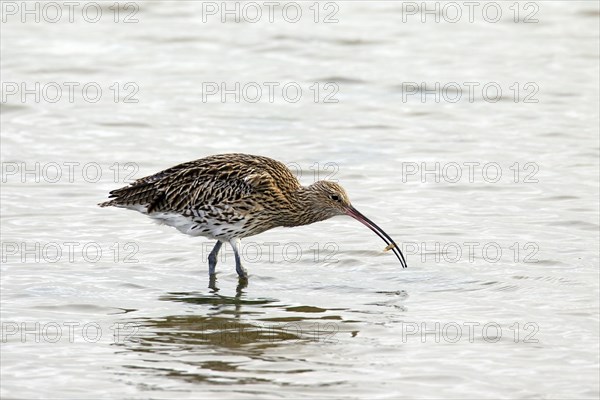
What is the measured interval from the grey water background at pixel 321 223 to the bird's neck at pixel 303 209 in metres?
0.35

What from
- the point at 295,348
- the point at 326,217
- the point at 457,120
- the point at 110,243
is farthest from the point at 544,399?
the point at 457,120

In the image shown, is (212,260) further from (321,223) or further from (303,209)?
(321,223)

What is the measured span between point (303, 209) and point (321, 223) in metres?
1.44

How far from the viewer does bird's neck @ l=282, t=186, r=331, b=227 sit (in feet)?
41.9

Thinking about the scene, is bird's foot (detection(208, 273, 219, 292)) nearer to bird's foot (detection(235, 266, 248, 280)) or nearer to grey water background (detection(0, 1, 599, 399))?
grey water background (detection(0, 1, 599, 399))

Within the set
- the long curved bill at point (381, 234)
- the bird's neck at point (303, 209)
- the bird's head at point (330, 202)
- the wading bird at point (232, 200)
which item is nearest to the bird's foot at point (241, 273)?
the wading bird at point (232, 200)

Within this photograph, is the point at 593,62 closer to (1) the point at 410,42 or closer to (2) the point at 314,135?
(1) the point at 410,42

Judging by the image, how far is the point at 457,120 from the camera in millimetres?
18031

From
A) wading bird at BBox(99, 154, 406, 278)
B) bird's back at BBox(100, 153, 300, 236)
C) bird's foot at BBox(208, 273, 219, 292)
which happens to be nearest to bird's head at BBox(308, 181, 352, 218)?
wading bird at BBox(99, 154, 406, 278)

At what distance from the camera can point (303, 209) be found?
42.0 feet

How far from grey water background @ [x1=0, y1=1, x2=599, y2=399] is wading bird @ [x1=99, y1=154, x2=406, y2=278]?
0.35 meters

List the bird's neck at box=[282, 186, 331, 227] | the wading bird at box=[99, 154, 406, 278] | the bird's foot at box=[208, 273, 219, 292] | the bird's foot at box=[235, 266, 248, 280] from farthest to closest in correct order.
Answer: the bird's neck at box=[282, 186, 331, 227], the wading bird at box=[99, 154, 406, 278], the bird's foot at box=[235, 266, 248, 280], the bird's foot at box=[208, 273, 219, 292]

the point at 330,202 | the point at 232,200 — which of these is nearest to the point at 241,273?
the point at 232,200

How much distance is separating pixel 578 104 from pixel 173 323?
907 cm
